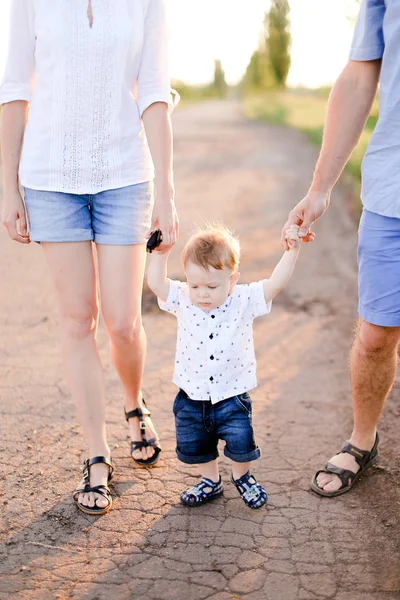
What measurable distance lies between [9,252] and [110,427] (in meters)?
4.20

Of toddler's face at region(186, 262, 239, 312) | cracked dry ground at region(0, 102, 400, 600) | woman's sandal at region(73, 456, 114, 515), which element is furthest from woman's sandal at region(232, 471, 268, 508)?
toddler's face at region(186, 262, 239, 312)

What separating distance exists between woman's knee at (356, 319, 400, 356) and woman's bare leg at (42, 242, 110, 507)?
1.07 m

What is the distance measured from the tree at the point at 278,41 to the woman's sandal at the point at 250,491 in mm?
46226

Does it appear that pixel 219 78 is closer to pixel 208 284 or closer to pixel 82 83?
pixel 82 83

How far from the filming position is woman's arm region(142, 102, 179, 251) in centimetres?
281

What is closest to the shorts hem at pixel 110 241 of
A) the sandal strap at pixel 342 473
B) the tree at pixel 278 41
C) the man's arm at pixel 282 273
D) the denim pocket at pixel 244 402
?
the man's arm at pixel 282 273

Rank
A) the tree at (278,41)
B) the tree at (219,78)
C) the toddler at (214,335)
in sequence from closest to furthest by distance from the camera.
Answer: the toddler at (214,335) → the tree at (278,41) → the tree at (219,78)

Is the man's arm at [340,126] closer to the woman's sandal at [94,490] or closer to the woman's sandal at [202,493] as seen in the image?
the woman's sandal at [202,493]

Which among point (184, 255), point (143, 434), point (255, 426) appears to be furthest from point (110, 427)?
point (184, 255)

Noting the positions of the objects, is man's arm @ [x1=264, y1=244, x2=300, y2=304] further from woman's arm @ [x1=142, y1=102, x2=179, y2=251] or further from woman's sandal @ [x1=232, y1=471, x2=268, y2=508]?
woman's sandal @ [x1=232, y1=471, x2=268, y2=508]

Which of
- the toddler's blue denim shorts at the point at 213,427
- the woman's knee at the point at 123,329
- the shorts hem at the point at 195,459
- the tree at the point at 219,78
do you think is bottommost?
the tree at the point at 219,78

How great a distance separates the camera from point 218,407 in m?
2.82

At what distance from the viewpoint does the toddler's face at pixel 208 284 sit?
2.69 meters

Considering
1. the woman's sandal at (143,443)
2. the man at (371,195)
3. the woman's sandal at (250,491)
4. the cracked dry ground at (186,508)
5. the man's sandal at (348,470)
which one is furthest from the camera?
the woman's sandal at (143,443)
